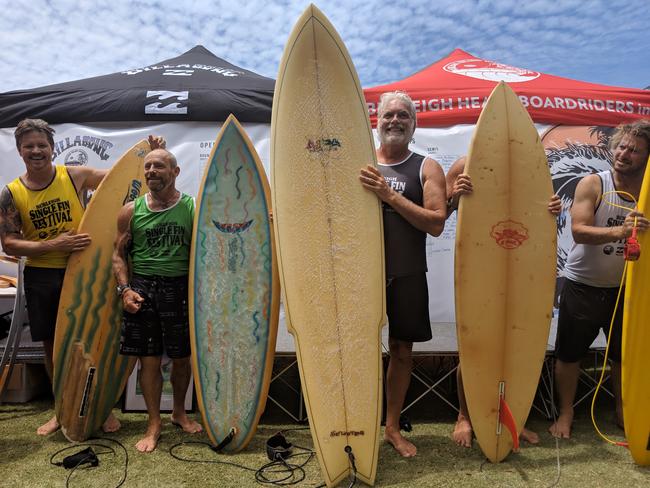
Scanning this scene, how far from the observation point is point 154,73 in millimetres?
4246

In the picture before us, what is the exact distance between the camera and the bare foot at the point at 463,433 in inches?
87.0

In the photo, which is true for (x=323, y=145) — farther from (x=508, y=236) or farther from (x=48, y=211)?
(x=48, y=211)

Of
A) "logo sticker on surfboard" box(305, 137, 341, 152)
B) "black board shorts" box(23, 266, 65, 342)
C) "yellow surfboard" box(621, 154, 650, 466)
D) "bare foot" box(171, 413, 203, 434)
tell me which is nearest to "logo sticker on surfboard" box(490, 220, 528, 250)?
"yellow surfboard" box(621, 154, 650, 466)

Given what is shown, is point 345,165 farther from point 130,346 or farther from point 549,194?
point 130,346

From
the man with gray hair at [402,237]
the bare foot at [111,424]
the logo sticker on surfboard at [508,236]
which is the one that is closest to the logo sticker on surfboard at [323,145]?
the man with gray hair at [402,237]

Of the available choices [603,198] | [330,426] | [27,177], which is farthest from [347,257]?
[27,177]

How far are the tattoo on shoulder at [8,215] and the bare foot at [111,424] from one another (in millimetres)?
1083

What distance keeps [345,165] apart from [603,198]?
1.26 m

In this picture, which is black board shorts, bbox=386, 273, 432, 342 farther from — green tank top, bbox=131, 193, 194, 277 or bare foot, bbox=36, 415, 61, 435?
bare foot, bbox=36, 415, 61, 435

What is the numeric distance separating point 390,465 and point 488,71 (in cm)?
394

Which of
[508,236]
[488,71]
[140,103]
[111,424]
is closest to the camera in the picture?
[508,236]

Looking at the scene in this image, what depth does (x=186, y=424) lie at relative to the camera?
2395mm

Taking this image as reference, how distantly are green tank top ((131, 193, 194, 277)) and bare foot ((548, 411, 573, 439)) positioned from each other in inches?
80.3

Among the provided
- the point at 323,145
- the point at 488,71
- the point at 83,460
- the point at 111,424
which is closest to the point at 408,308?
the point at 323,145
